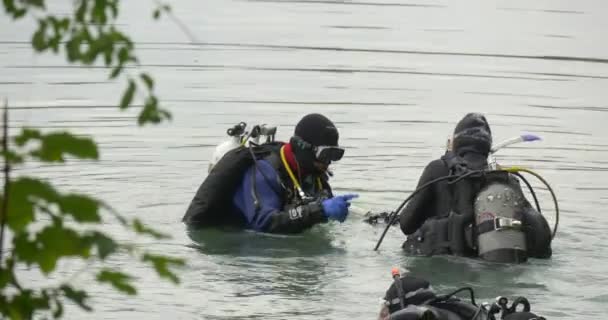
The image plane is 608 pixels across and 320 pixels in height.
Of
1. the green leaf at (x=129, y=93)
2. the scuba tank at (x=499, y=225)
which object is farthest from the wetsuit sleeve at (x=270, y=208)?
the green leaf at (x=129, y=93)

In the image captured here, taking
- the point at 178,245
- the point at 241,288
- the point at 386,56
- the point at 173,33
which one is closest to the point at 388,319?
the point at 241,288

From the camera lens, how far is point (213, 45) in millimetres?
22891

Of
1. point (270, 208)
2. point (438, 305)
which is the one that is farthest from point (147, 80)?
point (270, 208)

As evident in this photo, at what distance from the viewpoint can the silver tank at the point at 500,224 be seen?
8922mm

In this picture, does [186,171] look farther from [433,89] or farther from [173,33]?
[173,33]

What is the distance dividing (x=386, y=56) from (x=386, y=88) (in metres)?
3.33

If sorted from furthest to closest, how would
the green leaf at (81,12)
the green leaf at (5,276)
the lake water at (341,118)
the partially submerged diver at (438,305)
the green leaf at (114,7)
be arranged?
1. the lake water at (341,118)
2. the partially submerged diver at (438,305)
3. the green leaf at (114,7)
4. the green leaf at (81,12)
5. the green leaf at (5,276)

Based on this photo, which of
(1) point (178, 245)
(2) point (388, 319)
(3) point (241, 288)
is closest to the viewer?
(2) point (388, 319)

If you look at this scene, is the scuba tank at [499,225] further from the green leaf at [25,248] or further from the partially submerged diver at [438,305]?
the green leaf at [25,248]

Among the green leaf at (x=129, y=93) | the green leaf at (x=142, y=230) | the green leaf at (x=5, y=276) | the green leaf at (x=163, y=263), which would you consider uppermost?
the green leaf at (x=129, y=93)

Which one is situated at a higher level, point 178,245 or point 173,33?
point 173,33

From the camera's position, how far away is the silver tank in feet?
29.3

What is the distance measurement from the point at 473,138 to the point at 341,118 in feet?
24.6

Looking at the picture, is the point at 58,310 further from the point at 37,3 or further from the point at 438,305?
the point at 438,305
